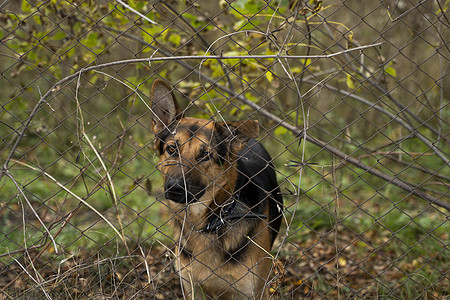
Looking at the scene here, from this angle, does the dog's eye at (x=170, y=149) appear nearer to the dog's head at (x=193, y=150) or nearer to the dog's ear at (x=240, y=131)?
the dog's head at (x=193, y=150)

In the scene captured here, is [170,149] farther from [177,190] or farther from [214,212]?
[214,212]

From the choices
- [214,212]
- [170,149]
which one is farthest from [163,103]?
[214,212]

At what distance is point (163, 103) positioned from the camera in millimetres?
3188

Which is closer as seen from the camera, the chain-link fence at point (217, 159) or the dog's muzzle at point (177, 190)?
the chain-link fence at point (217, 159)

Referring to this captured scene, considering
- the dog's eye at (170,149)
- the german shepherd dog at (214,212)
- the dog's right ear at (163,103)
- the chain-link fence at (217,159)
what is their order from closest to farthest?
the chain-link fence at (217,159) → the dog's right ear at (163,103) → the german shepherd dog at (214,212) → the dog's eye at (170,149)

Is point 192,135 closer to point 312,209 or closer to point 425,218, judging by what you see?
point 312,209

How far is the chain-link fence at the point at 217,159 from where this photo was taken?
2766 millimetres

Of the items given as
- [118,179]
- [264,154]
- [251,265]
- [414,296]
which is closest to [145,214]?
[118,179]

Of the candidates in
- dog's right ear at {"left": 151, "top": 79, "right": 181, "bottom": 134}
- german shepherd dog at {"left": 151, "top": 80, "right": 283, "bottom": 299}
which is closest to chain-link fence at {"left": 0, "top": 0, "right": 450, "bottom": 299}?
german shepherd dog at {"left": 151, "top": 80, "right": 283, "bottom": 299}

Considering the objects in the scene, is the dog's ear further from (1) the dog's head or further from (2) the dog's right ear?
(2) the dog's right ear

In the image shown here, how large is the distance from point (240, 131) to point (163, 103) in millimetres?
541

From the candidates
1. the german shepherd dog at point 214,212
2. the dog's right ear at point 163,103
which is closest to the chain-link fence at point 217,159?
the german shepherd dog at point 214,212

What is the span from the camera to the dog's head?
307 centimetres

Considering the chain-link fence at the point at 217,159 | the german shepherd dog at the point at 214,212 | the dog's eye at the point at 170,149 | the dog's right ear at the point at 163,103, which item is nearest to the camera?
the chain-link fence at the point at 217,159
